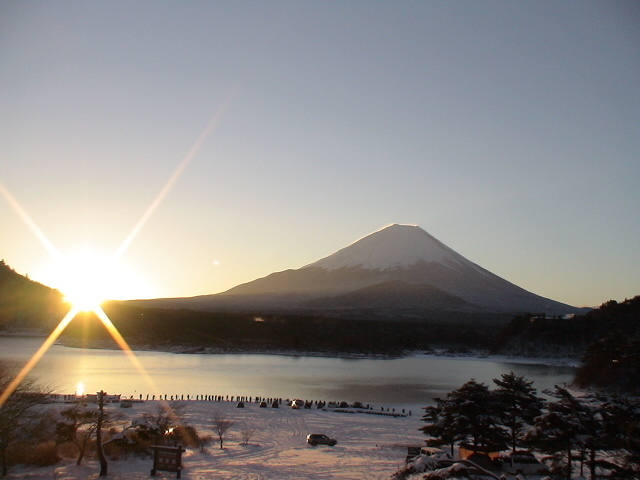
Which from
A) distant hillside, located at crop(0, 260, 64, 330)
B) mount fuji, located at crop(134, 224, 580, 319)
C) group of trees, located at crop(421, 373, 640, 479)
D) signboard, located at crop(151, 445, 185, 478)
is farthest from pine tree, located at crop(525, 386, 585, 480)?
mount fuji, located at crop(134, 224, 580, 319)

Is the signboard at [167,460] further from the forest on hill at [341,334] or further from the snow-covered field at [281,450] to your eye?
the forest on hill at [341,334]

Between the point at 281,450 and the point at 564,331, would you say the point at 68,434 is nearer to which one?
the point at 281,450

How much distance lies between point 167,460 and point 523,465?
8.10m

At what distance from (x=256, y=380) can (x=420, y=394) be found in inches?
413

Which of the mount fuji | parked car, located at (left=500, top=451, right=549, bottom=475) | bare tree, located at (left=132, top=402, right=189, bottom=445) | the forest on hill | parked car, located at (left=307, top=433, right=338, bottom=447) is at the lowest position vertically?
parked car, located at (left=307, top=433, right=338, bottom=447)

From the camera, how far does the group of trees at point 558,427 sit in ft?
32.3

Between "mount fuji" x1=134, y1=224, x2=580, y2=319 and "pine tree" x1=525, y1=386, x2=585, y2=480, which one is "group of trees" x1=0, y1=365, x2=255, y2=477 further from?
"mount fuji" x1=134, y1=224, x2=580, y2=319

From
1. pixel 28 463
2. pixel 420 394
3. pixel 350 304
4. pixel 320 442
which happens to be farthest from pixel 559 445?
pixel 350 304

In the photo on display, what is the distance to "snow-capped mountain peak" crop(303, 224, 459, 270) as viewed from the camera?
150 m

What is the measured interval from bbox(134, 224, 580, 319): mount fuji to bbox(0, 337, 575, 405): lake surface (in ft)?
132

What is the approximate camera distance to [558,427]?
480 inches

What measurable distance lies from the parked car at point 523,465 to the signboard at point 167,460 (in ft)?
23.9

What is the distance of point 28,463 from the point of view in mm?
12109

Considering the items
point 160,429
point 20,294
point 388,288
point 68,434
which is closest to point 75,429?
point 68,434
